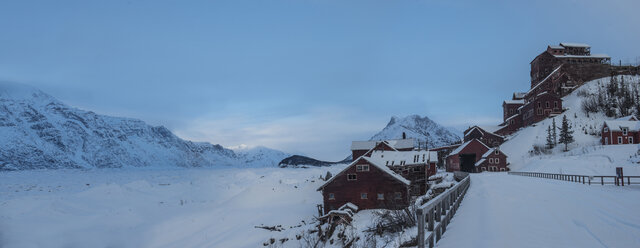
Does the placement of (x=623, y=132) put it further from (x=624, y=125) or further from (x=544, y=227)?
(x=544, y=227)

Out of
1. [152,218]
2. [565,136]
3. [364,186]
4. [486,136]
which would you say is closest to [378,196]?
[364,186]

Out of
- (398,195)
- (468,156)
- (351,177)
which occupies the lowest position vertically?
(398,195)

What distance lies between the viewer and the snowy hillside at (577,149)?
51469 millimetres

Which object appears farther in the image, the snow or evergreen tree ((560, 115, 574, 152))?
evergreen tree ((560, 115, 574, 152))

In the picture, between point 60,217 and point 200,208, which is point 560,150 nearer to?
point 200,208

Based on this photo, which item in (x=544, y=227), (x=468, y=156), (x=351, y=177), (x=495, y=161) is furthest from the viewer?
(x=468, y=156)

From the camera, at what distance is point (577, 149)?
65.9m

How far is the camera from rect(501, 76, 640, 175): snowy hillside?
5147 cm

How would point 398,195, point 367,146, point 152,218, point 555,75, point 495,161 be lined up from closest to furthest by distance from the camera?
point 152,218
point 398,195
point 495,161
point 367,146
point 555,75

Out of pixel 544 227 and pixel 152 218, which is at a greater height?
pixel 544 227

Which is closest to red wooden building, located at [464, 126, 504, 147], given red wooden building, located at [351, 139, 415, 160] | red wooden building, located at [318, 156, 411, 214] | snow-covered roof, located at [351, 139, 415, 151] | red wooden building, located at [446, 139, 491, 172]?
red wooden building, located at [446, 139, 491, 172]

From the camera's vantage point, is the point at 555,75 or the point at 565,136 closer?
the point at 565,136

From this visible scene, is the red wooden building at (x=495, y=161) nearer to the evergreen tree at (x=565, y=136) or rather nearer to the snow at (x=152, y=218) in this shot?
the evergreen tree at (x=565, y=136)

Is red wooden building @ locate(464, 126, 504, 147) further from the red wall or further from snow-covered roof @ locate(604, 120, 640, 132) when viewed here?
the red wall
